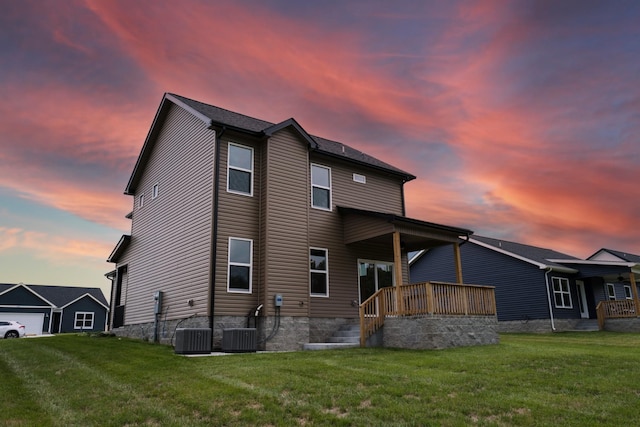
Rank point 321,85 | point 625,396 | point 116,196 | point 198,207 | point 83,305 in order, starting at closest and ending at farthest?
point 625,396 → point 198,207 → point 321,85 → point 116,196 → point 83,305

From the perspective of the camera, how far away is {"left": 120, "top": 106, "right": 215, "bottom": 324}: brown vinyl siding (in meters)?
13.7

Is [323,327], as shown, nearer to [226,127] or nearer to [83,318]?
[226,127]

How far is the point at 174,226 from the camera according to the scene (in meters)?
15.8

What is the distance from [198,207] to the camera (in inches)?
559

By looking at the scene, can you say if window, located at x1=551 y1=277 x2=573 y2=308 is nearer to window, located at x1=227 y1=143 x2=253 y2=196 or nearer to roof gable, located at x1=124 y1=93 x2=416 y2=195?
roof gable, located at x1=124 y1=93 x2=416 y2=195

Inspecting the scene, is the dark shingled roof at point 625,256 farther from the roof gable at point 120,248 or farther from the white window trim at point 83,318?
the white window trim at point 83,318

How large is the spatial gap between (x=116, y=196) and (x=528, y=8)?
1813 centimetres

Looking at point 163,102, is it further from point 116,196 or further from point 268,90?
point 116,196

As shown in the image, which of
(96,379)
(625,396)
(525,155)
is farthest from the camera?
(525,155)

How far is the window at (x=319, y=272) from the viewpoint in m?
14.9

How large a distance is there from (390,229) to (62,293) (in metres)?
42.3

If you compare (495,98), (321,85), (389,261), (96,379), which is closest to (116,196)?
(321,85)

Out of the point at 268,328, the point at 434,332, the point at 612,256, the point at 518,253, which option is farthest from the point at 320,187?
the point at 612,256

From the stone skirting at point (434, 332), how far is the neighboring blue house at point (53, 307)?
38305 millimetres
